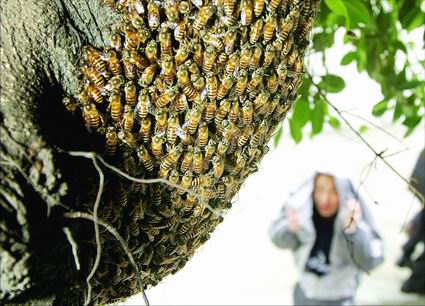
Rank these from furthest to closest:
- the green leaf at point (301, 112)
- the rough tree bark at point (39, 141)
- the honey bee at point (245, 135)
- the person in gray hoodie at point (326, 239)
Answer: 1. the person in gray hoodie at point (326, 239)
2. the green leaf at point (301, 112)
3. the honey bee at point (245, 135)
4. the rough tree bark at point (39, 141)

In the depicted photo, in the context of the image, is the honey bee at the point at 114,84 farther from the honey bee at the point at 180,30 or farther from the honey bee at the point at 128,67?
the honey bee at the point at 180,30

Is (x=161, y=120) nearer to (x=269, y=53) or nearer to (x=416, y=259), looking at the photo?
(x=269, y=53)

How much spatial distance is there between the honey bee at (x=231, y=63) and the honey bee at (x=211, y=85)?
0.03 m

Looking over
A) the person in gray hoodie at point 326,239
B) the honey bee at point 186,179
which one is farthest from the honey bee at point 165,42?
the person in gray hoodie at point 326,239

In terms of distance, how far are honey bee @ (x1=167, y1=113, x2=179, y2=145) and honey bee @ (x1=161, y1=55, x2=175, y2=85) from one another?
0.06 m

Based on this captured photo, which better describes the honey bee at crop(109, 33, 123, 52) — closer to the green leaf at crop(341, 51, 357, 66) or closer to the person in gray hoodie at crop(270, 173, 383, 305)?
the green leaf at crop(341, 51, 357, 66)

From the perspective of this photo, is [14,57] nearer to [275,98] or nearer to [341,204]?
[275,98]

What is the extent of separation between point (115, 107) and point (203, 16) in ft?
0.69

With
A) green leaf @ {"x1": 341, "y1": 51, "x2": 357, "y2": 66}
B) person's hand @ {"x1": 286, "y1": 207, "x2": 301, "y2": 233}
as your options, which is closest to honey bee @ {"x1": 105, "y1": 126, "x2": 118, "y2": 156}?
green leaf @ {"x1": 341, "y1": 51, "x2": 357, "y2": 66}

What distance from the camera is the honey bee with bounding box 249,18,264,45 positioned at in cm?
102

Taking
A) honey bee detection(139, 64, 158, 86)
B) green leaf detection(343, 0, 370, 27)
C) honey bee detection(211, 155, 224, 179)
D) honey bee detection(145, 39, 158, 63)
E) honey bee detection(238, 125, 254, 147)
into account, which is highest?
green leaf detection(343, 0, 370, 27)

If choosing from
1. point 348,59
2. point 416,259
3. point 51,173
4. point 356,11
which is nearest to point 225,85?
point 51,173

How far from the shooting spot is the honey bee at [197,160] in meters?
1.05

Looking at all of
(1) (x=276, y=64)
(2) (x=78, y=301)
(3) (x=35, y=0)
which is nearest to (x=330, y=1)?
(1) (x=276, y=64)
